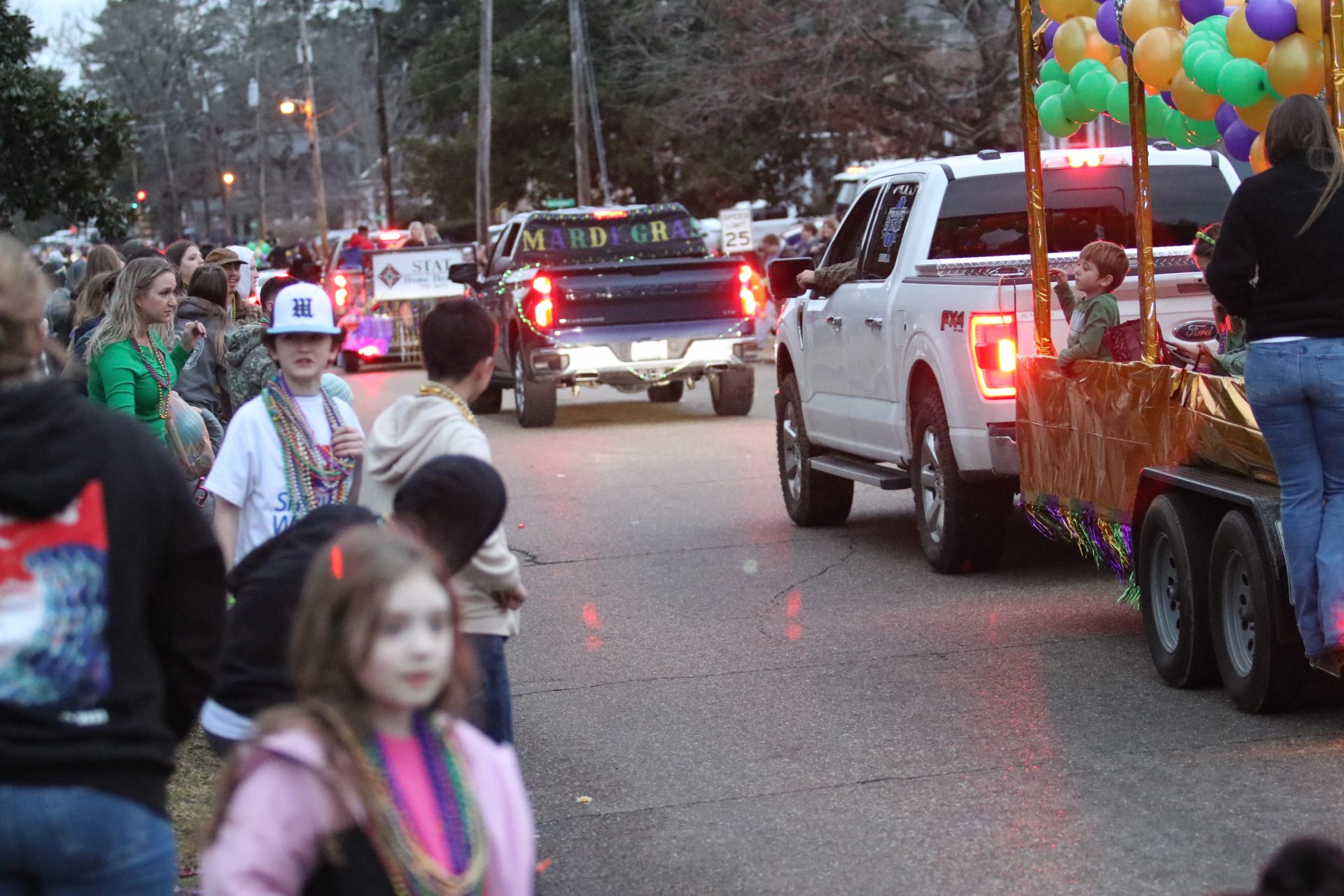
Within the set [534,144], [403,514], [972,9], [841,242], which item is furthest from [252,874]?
[534,144]

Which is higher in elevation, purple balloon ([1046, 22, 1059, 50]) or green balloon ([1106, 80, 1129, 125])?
purple balloon ([1046, 22, 1059, 50])

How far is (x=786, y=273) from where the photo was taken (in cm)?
1116

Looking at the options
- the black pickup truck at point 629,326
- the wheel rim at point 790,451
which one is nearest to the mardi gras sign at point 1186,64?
the wheel rim at point 790,451

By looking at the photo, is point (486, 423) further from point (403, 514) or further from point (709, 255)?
point (403, 514)

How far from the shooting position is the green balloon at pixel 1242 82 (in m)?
6.82

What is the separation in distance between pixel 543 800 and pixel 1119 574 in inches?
115

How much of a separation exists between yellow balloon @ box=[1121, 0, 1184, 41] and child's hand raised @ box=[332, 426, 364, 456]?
3853 millimetres

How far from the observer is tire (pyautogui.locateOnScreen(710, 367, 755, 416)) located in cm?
1903

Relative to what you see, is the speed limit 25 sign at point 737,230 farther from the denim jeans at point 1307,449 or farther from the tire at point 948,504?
the denim jeans at point 1307,449

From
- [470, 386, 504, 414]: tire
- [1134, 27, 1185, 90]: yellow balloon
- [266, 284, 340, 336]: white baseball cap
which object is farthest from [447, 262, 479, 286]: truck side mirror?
[266, 284, 340, 336]: white baseball cap

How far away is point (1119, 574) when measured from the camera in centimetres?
782

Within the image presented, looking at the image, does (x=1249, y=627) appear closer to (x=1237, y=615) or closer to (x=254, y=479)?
(x=1237, y=615)

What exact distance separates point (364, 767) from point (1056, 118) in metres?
6.79

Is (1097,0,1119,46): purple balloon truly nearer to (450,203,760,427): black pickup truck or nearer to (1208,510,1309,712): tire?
(1208,510,1309,712): tire
